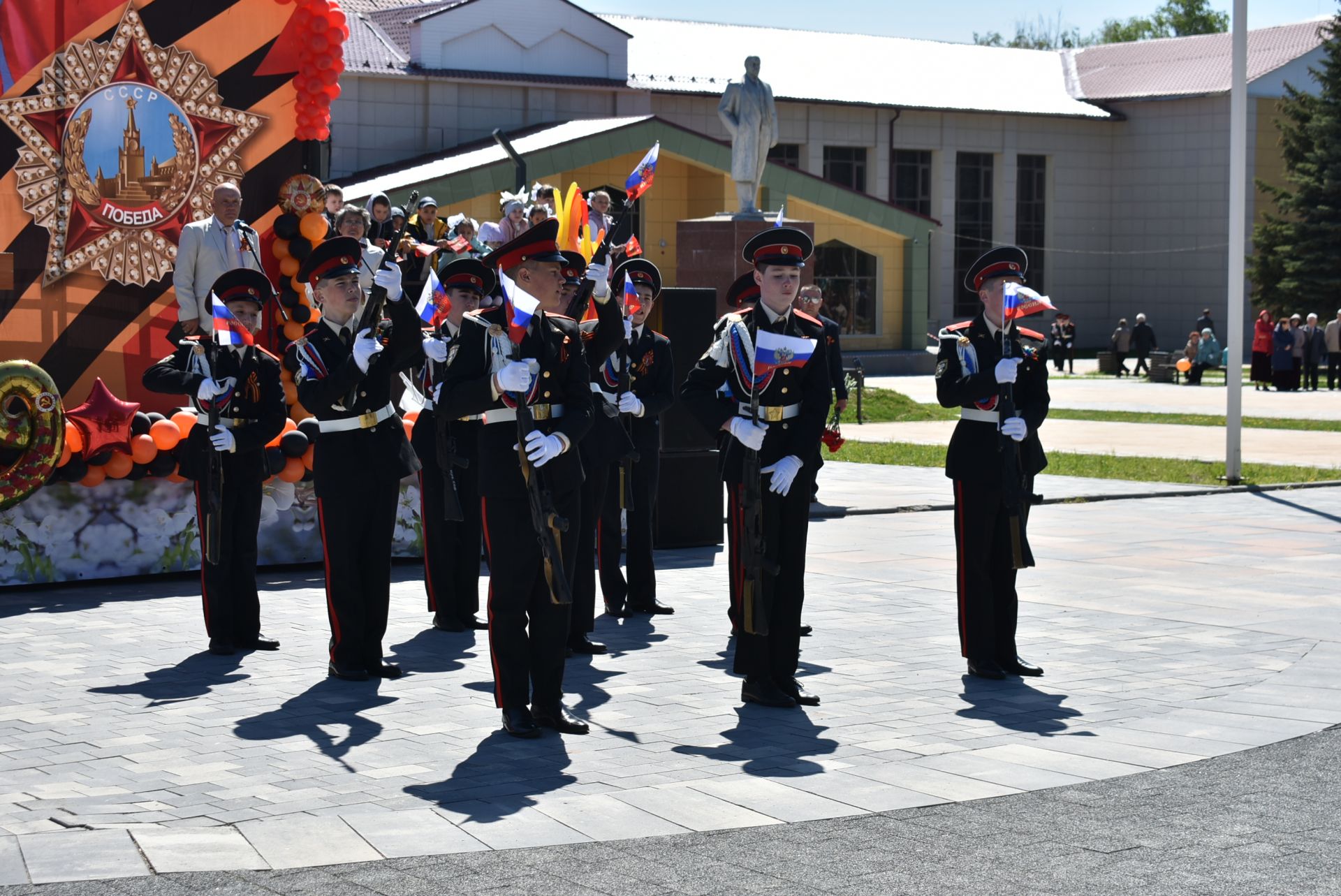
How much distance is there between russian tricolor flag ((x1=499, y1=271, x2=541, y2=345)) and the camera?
718 cm

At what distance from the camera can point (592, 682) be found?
8500 mm

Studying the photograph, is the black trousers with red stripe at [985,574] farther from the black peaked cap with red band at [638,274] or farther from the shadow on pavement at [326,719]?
the shadow on pavement at [326,719]

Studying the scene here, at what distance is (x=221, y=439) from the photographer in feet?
30.4

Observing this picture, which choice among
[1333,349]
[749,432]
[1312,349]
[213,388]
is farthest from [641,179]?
[1333,349]

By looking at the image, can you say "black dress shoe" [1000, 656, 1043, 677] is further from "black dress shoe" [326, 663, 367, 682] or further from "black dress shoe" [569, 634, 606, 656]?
"black dress shoe" [326, 663, 367, 682]

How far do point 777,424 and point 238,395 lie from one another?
311 cm

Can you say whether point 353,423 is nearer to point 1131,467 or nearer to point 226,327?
point 226,327

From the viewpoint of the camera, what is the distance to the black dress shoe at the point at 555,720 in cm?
739

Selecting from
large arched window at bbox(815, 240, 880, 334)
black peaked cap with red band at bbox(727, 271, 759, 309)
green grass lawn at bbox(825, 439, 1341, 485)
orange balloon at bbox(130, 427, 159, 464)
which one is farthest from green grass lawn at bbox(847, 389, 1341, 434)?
black peaked cap with red band at bbox(727, 271, 759, 309)

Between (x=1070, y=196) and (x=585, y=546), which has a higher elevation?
(x=1070, y=196)

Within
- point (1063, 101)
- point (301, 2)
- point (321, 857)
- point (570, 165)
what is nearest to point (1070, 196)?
point (1063, 101)

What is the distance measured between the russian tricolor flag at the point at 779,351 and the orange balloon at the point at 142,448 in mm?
5020

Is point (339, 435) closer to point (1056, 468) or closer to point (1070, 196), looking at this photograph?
point (1056, 468)

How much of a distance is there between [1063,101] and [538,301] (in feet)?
160
